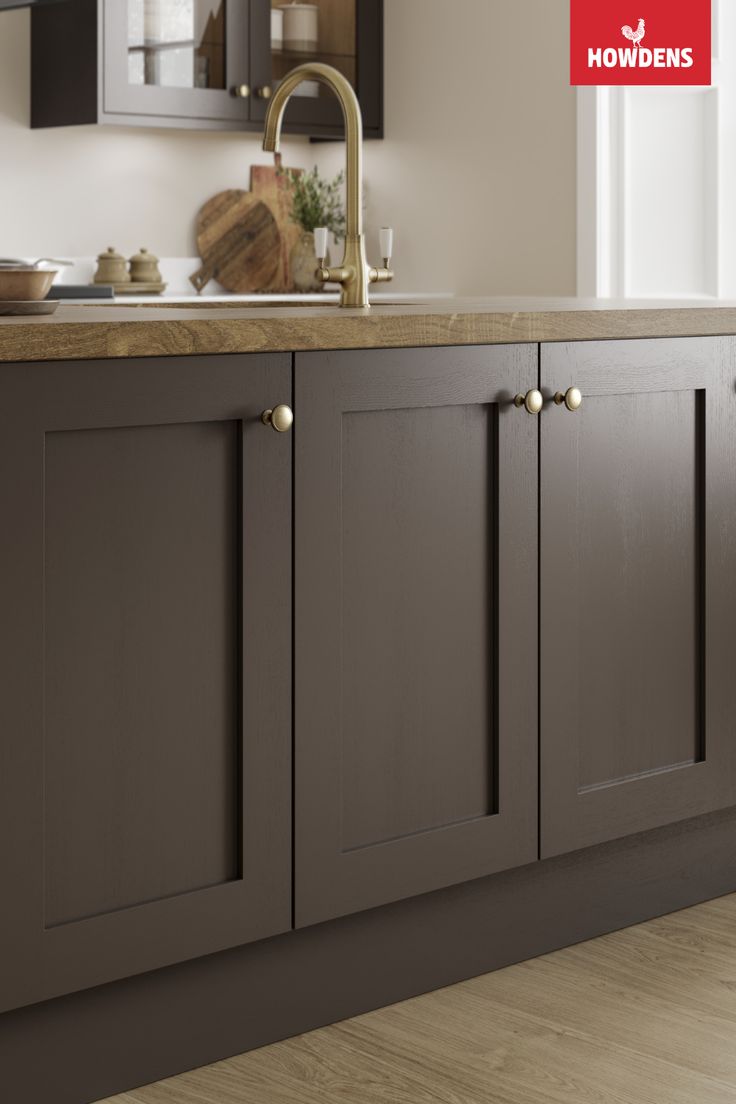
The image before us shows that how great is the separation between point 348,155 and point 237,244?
264cm

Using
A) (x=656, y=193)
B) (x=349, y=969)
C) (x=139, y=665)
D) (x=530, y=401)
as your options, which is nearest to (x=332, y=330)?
(x=530, y=401)

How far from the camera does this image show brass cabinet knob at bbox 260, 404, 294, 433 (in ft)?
5.74

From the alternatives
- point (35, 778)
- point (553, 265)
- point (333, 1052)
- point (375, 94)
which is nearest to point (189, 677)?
point (35, 778)

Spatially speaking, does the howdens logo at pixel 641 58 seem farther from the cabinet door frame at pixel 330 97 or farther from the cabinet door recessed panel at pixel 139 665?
the cabinet door recessed panel at pixel 139 665

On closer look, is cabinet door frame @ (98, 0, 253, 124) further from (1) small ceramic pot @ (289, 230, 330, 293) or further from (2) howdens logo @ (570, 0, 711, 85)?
(2) howdens logo @ (570, 0, 711, 85)

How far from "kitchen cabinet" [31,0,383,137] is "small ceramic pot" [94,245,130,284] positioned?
0.38 m

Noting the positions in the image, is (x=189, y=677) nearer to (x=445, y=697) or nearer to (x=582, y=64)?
(x=445, y=697)

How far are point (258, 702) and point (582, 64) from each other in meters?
3.04

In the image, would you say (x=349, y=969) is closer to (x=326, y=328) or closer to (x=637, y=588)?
(x=637, y=588)

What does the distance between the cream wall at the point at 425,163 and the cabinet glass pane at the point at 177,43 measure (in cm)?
29

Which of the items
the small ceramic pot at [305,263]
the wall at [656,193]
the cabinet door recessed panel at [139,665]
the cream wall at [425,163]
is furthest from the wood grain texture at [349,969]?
the small ceramic pot at [305,263]

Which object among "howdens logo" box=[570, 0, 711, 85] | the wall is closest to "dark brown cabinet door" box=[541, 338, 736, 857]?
the wall

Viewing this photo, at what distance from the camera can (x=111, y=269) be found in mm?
4379

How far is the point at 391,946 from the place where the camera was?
6.65ft
